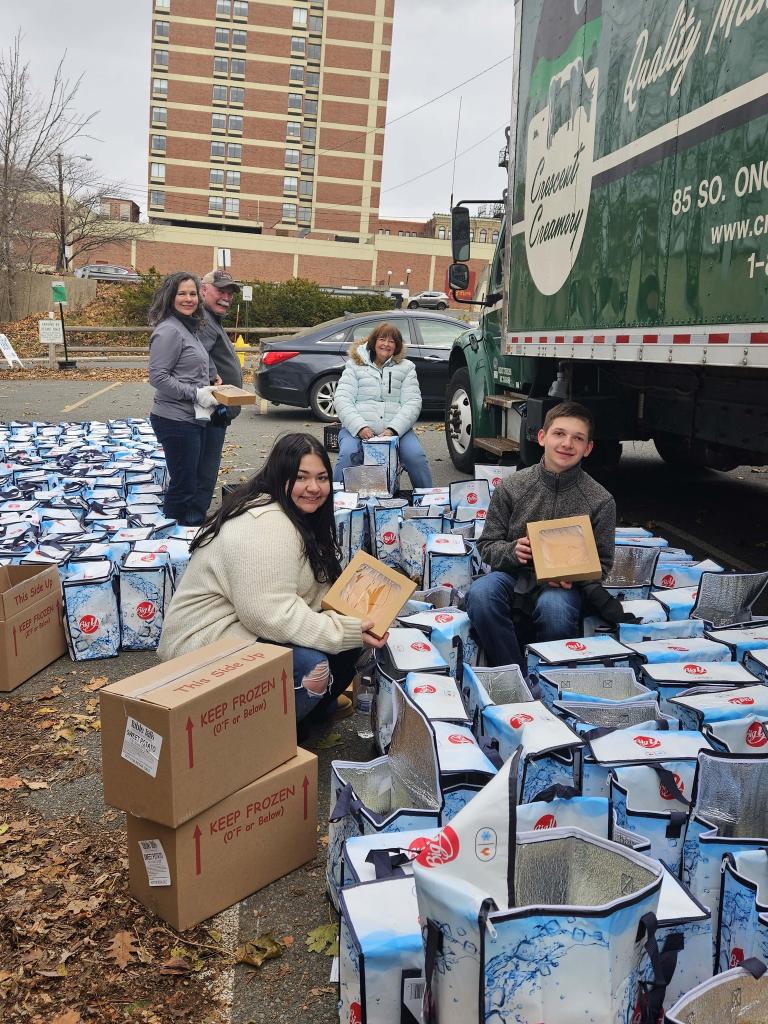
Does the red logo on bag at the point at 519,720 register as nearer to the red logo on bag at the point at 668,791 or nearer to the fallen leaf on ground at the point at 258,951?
the red logo on bag at the point at 668,791

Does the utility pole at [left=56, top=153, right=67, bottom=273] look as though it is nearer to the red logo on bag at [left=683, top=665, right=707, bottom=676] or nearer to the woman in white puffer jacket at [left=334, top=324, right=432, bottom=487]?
the woman in white puffer jacket at [left=334, top=324, right=432, bottom=487]

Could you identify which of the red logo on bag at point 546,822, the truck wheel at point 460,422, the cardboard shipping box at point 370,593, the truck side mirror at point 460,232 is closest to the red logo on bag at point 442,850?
the red logo on bag at point 546,822

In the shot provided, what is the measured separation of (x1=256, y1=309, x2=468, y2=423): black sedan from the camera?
480 inches

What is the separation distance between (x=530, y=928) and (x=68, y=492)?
5585 millimetres

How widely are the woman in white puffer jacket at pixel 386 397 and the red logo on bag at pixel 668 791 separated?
4439 mm

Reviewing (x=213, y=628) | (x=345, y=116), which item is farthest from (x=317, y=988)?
(x=345, y=116)

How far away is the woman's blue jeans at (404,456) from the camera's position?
674 centimetres

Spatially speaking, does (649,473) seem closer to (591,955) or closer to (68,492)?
(68,492)

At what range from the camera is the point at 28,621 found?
165 inches

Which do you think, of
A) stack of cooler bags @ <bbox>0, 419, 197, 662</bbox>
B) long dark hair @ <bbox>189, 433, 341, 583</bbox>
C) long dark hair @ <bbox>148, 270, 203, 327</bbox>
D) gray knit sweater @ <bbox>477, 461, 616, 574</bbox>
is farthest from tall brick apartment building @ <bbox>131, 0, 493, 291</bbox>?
long dark hair @ <bbox>189, 433, 341, 583</bbox>

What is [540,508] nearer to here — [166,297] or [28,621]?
[28,621]

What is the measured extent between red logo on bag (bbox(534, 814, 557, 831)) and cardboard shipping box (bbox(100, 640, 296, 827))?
0.88m

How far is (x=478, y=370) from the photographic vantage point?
27.7ft

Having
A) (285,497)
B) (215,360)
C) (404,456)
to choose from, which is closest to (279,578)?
(285,497)
